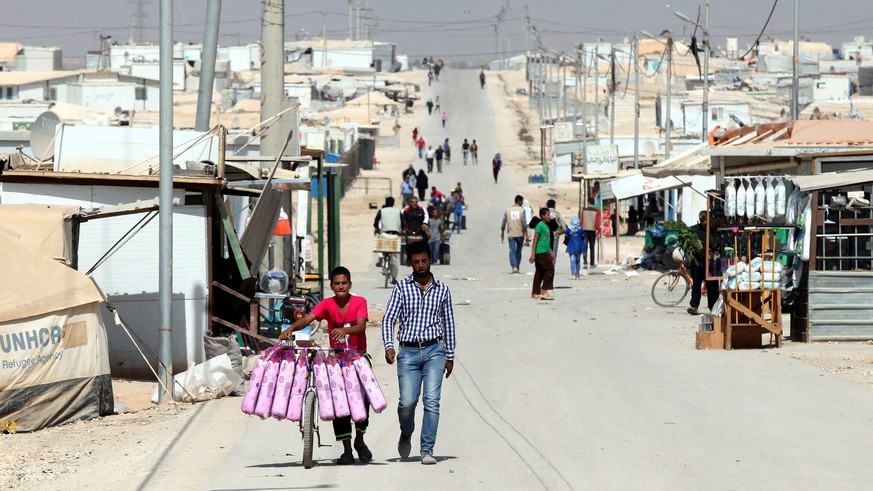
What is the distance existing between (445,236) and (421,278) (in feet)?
81.9

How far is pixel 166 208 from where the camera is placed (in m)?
13.2

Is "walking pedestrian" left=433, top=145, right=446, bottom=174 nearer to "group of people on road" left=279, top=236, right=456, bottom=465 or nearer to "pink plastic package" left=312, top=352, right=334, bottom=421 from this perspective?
"group of people on road" left=279, top=236, right=456, bottom=465

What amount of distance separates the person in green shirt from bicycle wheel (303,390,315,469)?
13139 mm

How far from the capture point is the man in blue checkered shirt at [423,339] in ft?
29.1

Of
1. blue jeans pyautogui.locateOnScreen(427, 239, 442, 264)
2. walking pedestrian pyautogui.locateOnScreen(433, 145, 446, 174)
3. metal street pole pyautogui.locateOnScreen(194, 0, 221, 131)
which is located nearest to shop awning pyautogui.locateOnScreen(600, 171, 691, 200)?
blue jeans pyautogui.locateOnScreen(427, 239, 442, 264)

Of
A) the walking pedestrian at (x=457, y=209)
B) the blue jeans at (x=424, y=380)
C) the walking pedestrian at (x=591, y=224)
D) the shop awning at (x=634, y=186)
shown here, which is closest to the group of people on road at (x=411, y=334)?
the blue jeans at (x=424, y=380)

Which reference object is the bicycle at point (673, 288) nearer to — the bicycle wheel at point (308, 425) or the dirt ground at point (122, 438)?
the dirt ground at point (122, 438)

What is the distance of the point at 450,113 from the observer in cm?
9119

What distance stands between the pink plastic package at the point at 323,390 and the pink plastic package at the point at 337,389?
3cm

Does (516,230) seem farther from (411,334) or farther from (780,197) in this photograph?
(411,334)

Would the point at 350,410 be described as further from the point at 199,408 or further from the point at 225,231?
the point at 225,231

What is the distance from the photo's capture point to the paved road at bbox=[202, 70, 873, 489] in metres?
8.38

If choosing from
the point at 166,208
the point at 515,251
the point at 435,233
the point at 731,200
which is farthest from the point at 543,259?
the point at 166,208

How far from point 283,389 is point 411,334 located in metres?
0.97
